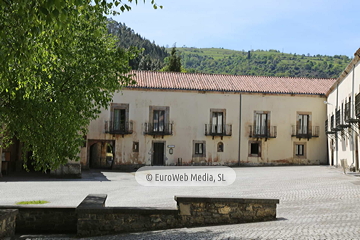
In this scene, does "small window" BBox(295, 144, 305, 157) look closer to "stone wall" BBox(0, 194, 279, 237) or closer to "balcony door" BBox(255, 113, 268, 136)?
"balcony door" BBox(255, 113, 268, 136)

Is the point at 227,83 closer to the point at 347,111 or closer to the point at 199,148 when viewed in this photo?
the point at 199,148

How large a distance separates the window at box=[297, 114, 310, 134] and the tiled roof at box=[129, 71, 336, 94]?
1753 mm

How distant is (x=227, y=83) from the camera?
35719 mm

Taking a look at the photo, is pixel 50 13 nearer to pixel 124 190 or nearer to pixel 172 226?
pixel 172 226

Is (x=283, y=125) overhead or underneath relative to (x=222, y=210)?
overhead

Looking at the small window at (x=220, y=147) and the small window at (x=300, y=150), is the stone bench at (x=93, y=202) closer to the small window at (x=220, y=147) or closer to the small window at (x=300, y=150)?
the small window at (x=220, y=147)

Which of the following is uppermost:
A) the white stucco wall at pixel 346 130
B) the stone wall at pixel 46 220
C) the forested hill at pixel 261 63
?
the forested hill at pixel 261 63

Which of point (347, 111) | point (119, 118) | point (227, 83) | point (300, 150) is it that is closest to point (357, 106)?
point (347, 111)

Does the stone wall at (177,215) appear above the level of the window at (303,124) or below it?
below

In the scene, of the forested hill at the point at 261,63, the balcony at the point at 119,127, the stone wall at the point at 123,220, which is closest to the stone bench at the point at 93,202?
the stone wall at the point at 123,220

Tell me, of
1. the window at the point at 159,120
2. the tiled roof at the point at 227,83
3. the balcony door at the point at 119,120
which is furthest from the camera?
the tiled roof at the point at 227,83

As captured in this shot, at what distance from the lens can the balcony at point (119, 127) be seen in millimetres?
32938

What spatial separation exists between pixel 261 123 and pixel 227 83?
12.7 feet

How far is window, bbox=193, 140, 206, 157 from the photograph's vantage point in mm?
34125
